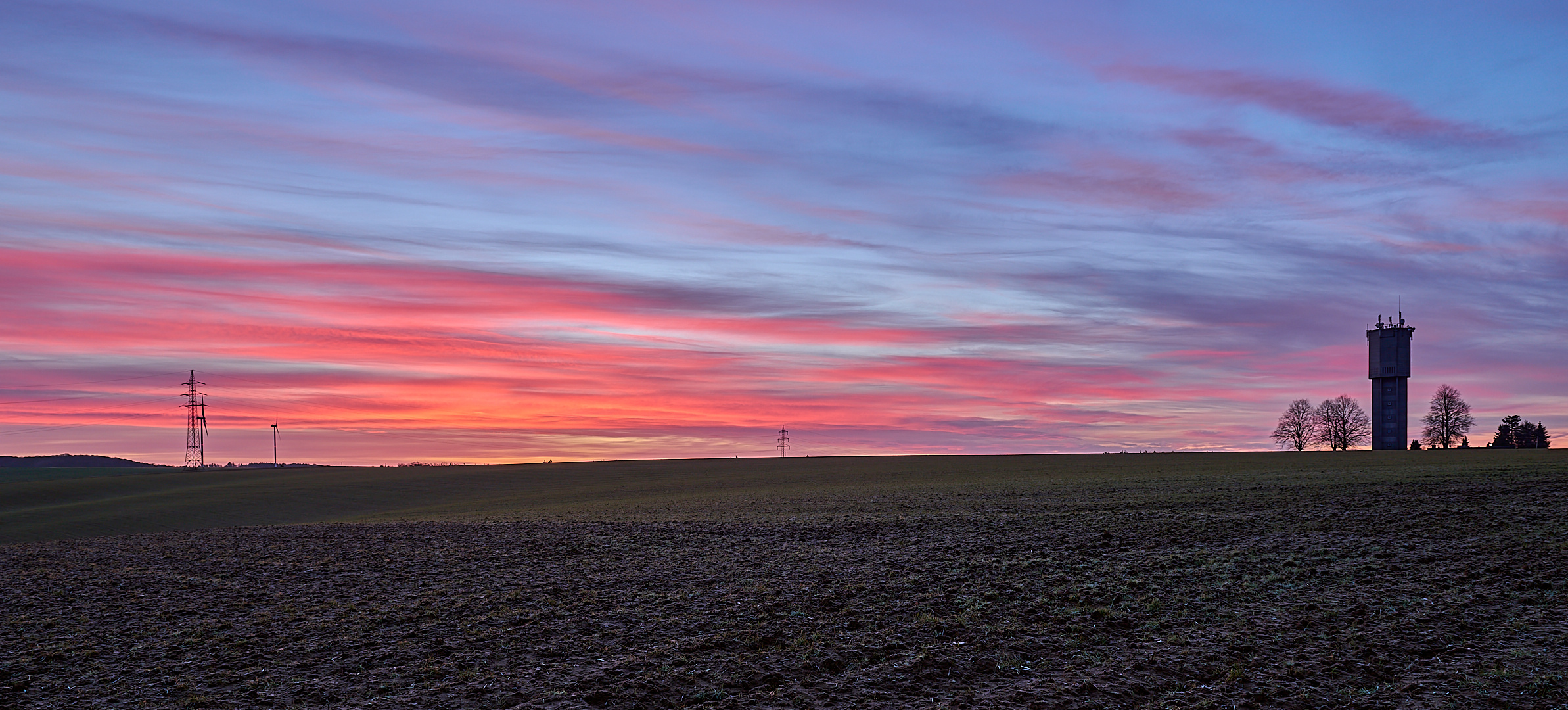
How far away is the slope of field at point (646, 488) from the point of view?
4019 cm

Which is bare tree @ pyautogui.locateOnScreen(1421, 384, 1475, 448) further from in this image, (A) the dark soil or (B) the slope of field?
(A) the dark soil

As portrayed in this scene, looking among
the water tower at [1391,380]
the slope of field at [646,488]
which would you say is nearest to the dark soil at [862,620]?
the slope of field at [646,488]

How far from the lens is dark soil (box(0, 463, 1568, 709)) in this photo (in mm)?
11922

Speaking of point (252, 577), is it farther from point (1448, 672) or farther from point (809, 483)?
point (809, 483)

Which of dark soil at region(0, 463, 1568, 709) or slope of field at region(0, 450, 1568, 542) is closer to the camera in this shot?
dark soil at region(0, 463, 1568, 709)

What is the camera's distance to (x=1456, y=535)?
20.4 metres

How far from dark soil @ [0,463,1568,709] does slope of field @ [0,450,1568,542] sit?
36.3 ft

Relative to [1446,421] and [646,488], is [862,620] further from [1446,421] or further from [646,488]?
[1446,421]

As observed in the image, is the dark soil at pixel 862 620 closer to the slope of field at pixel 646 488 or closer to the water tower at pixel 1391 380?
the slope of field at pixel 646 488

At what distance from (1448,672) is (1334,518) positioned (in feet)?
45.9

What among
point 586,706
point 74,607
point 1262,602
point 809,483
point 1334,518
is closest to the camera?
point 586,706

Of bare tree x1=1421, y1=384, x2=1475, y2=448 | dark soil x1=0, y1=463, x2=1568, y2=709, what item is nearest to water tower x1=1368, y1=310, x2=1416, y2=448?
bare tree x1=1421, y1=384, x2=1475, y2=448

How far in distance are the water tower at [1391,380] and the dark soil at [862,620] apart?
7705 cm

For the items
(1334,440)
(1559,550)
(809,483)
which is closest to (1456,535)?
(1559,550)
